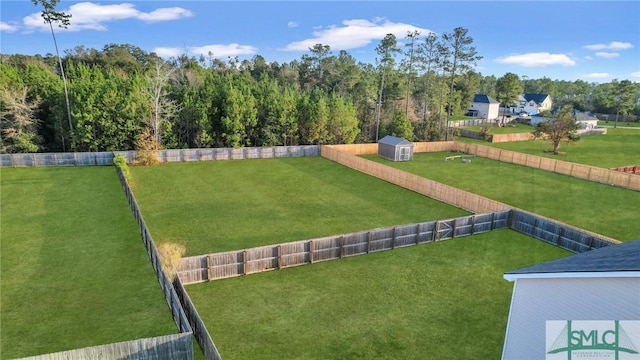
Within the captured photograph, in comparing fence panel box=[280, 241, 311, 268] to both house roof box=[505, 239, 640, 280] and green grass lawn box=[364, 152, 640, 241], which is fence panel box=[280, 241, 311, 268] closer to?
house roof box=[505, 239, 640, 280]

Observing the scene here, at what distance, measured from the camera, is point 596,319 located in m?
9.05

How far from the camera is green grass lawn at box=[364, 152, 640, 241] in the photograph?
24.8 meters

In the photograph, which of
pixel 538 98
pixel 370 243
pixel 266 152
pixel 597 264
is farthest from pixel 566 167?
pixel 538 98

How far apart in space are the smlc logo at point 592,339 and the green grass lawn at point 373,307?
3032mm

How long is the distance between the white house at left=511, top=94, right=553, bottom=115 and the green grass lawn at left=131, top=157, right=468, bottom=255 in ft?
289

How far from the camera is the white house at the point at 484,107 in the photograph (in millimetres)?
94812

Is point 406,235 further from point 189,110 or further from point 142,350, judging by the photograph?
point 189,110

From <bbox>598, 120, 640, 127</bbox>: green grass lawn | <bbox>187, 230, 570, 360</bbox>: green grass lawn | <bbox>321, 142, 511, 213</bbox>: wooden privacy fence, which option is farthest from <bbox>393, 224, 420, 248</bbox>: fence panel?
<bbox>598, 120, 640, 127</bbox>: green grass lawn

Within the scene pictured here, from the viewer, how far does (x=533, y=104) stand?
107m

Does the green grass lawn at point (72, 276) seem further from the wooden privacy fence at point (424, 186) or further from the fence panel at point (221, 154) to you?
the wooden privacy fence at point (424, 186)

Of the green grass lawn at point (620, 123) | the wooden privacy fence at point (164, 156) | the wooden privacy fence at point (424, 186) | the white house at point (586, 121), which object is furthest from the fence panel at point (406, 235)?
the green grass lawn at point (620, 123)

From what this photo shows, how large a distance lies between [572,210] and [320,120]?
2878cm

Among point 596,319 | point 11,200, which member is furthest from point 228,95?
point 596,319

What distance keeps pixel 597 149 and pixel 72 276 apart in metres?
60.0
